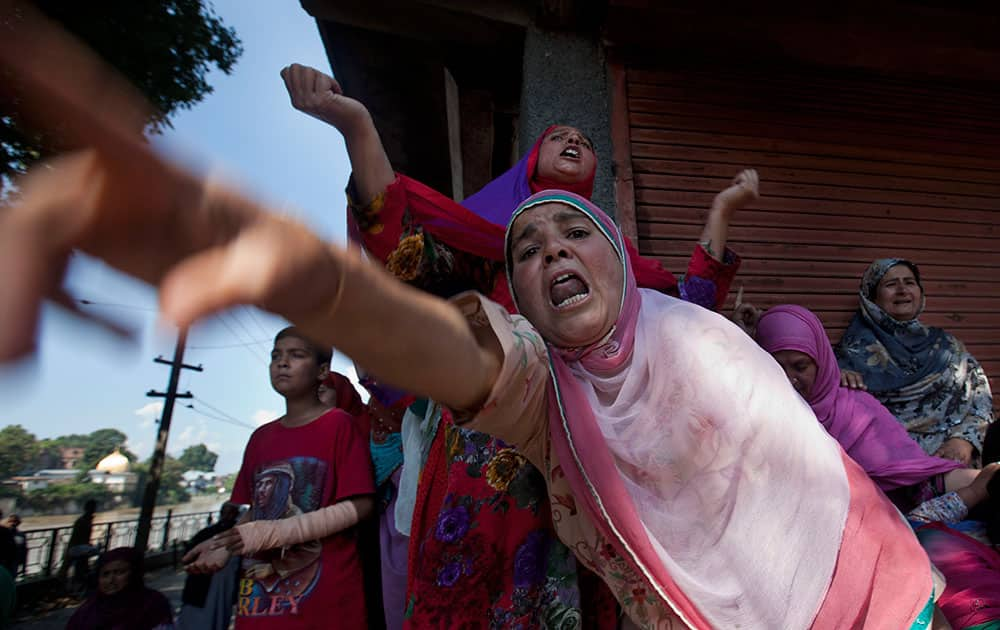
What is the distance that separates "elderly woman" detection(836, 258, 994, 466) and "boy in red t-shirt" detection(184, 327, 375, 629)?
7.93 ft

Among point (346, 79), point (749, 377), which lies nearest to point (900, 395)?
point (749, 377)

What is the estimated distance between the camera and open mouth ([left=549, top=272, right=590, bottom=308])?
50.3 inches

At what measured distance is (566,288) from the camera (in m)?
1.28

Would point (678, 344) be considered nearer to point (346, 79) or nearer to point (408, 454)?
point (408, 454)

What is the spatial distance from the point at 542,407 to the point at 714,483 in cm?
36

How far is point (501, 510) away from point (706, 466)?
1.79ft

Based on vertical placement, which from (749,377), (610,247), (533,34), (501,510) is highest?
(533,34)

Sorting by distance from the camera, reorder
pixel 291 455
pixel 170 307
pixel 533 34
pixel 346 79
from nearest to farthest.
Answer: pixel 170 307, pixel 291 455, pixel 533 34, pixel 346 79

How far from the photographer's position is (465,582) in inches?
53.7

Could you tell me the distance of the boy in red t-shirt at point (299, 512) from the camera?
1.74 metres

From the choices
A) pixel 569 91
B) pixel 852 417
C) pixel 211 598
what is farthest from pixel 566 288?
pixel 569 91

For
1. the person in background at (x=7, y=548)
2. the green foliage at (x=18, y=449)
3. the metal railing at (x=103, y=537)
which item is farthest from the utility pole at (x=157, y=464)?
the green foliage at (x=18, y=449)

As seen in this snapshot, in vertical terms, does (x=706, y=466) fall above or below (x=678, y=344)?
below

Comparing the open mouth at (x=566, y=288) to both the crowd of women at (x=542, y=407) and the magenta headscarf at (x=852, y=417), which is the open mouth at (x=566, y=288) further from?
the magenta headscarf at (x=852, y=417)
